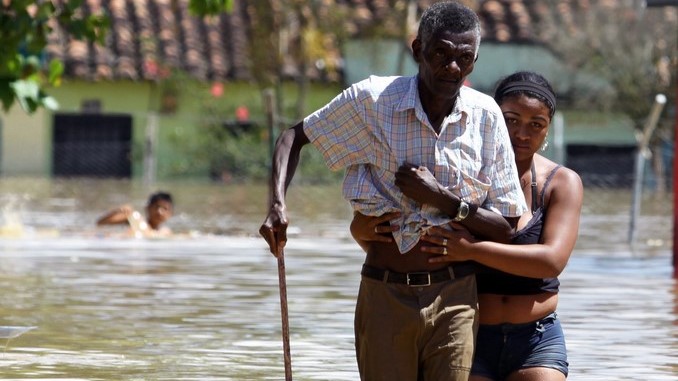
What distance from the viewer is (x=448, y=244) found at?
5945mm

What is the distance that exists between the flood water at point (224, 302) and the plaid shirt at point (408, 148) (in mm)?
2868

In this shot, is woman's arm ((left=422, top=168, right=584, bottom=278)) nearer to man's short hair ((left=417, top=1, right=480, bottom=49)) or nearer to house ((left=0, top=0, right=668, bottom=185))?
man's short hair ((left=417, top=1, right=480, bottom=49))

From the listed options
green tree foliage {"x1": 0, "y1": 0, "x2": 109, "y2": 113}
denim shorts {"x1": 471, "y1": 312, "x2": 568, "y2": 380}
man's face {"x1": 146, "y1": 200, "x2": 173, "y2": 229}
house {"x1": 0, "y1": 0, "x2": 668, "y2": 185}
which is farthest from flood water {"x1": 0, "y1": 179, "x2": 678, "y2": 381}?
house {"x1": 0, "y1": 0, "x2": 668, "y2": 185}

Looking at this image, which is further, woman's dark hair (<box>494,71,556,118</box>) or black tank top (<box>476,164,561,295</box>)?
woman's dark hair (<box>494,71,556,118</box>)

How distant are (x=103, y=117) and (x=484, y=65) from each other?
8255mm

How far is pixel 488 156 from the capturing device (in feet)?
19.6

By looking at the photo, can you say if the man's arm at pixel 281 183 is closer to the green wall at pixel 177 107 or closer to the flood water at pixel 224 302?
the flood water at pixel 224 302

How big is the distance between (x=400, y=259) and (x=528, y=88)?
2.85 ft

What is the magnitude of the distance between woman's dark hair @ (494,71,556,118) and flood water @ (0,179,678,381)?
103 inches

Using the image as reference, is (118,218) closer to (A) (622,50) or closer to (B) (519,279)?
(B) (519,279)

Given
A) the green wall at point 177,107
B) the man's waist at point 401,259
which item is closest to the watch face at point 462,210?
the man's waist at point 401,259

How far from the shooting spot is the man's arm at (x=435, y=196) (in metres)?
5.83

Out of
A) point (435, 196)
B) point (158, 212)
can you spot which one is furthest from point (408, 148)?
point (158, 212)

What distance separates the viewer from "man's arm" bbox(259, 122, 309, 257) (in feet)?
19.4
